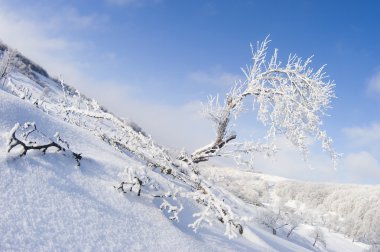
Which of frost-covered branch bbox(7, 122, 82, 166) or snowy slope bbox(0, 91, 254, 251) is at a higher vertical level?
frost-covered branch bbox(7, 122, 82, 166)

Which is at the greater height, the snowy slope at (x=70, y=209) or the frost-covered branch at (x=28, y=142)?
the frost-covered branch at (x=28, y=142)

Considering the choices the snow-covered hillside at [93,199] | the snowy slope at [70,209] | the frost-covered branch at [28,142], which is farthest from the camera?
the frost-covered branch at [28,142]

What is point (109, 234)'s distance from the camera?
119 inches

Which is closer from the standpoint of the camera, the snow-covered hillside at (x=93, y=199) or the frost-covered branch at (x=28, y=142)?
the snow-covered hillside at (x=93, y=199)

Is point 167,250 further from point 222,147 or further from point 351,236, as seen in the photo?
point 351,236

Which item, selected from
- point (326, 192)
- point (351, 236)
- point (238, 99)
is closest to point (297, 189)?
point (326, 192)

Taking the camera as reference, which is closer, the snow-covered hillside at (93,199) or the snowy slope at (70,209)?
the snowy slope at (70,209)

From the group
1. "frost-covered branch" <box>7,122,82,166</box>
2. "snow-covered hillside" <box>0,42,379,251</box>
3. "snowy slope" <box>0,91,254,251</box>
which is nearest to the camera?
"snowy slope" <box>0,91,254,251</box>

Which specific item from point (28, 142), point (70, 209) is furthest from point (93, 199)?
point (28, 142)

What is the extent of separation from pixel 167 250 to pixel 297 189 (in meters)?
156

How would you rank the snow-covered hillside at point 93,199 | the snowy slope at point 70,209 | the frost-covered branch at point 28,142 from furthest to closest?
the frost-covered branch at point 28,142 → the snow-covered hillside at point 93,199 → the snowy slope at point 70,209

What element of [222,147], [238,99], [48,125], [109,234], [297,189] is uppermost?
[297,189]

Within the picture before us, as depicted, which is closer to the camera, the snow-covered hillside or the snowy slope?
the snowy slope

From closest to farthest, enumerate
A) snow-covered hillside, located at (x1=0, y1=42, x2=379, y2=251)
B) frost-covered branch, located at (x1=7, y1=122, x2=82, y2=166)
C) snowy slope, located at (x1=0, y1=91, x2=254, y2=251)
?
snowy slope, located at (x1=0, y1=91, x2=254, y2=251) < snow-covered hillside, located at (x1=0, y1=42, x2=379, y2=251) < frost-covered branch, located at (x1=7, y1=122, x2=82, y2=166)
